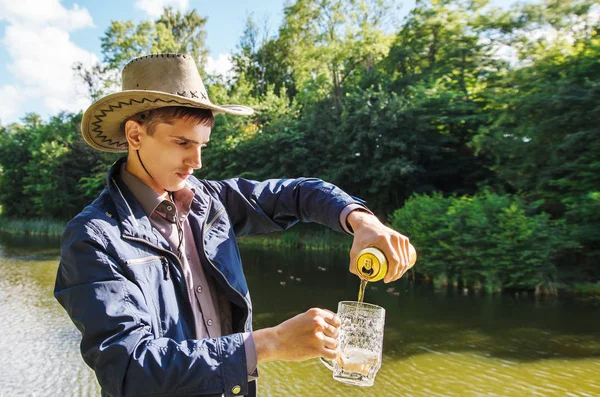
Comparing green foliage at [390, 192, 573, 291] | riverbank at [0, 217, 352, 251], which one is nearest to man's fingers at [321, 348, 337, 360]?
green foliage at [390, 192, 573, 291]

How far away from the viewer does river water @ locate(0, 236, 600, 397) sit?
7.39 metres

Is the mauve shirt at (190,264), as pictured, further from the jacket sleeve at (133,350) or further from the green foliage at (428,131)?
the green foliage at (428,131)

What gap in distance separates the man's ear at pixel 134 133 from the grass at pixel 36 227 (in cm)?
3169

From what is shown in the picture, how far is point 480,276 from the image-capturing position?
14.1 meters

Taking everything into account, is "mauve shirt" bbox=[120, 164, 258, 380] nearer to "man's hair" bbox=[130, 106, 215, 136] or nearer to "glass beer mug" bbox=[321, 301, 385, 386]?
"man's hair" bbox=[130, 106, 215, 136]

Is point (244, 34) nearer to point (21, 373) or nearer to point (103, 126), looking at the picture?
point (21, 373)

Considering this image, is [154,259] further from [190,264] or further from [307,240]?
[307,240]

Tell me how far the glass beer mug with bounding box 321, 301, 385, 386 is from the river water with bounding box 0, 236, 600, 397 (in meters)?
5.83

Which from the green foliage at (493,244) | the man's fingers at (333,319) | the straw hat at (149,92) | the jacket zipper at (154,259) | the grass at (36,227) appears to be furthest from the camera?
the grass at (36,227)

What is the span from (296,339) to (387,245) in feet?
1.51

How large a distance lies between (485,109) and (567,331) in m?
13.1

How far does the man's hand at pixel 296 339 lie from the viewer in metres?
1.37

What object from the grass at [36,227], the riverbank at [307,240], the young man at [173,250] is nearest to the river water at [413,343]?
the riverbank at [307,240]

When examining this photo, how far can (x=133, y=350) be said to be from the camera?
1323 millimetres
